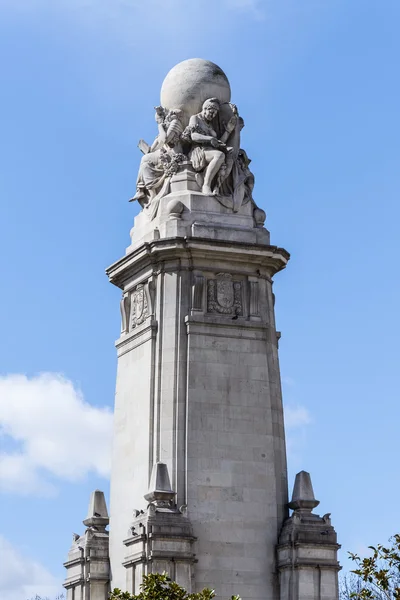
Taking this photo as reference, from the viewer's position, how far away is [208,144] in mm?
46719

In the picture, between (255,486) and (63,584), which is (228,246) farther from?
(63,584)

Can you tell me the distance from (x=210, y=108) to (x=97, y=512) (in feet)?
41.1

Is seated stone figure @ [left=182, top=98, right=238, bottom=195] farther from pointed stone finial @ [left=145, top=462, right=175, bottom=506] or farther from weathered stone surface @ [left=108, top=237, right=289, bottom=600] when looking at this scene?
→ pointed stone finial @ [left=145, top=462, right=175, bottom=506]

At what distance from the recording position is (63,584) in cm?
4741

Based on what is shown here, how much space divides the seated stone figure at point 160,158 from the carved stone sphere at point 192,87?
0.38 metres

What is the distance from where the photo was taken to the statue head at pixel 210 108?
154 ft

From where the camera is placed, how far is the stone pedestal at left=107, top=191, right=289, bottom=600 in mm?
43281

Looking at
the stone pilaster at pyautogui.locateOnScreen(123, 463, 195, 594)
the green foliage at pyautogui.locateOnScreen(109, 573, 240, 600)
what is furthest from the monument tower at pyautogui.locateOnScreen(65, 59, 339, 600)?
the green foliage at pyautogui.locateOnScreen(109, 573, 240, 600)

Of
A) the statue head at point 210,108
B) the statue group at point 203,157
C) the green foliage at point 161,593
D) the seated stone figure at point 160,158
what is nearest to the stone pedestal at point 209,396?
the statue group at point 203,157

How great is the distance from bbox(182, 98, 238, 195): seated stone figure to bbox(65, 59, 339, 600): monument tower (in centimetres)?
4

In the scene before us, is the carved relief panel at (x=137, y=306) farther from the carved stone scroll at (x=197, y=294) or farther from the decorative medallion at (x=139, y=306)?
the carved stone scroll at (x=197, y=294)

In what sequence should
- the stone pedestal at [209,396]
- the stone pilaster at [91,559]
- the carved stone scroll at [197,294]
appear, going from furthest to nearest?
the stone pilaster at [91,559] → the carved stone scroll at [197,294] → the stone pedestal at [209,396]

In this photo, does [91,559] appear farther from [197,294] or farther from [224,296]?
[224,296]

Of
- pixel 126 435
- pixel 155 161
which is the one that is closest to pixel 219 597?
pixel 126 435
